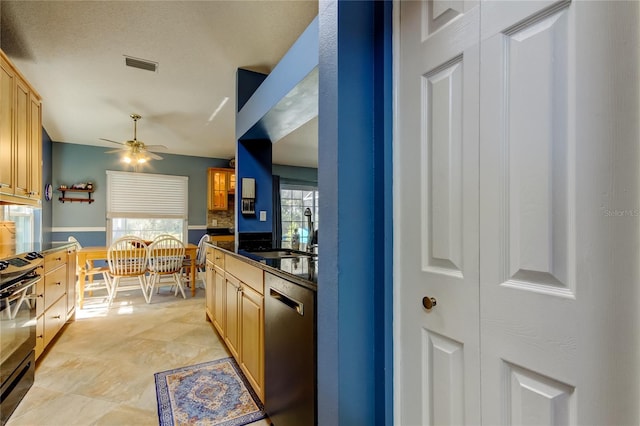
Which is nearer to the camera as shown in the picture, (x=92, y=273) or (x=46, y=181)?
(x=92, y=273)

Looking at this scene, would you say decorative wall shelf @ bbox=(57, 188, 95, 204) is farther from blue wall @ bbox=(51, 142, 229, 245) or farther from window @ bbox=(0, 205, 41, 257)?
window @ bbox=(0, 205, 41, 257)

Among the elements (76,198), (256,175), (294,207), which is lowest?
(294,207)

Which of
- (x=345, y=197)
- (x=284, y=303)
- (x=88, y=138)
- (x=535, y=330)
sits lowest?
Answer: (x=284, y=303)

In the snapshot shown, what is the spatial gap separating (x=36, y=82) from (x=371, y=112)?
384cm

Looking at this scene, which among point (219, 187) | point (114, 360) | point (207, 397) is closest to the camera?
point (207, 397)

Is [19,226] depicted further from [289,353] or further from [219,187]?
[289,353]

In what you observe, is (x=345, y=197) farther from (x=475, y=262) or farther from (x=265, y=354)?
(x=265, y=354)

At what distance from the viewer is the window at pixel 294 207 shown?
22.5 feet

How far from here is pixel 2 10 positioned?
2.01 m

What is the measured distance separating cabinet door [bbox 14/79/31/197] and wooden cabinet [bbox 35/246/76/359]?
0.63 metres

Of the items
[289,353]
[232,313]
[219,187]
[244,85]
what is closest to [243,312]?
[232,313]

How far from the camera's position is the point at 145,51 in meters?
2.57

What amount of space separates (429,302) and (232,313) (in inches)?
66.4

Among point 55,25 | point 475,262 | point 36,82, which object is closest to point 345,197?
point 475,262
